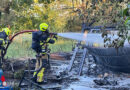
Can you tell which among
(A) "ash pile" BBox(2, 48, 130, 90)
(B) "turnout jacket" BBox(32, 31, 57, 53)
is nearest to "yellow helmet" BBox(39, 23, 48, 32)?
(B) "turnout jacket" BBox(32, 31, 57, 53)

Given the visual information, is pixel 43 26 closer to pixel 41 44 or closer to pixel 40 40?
pixel 40 40

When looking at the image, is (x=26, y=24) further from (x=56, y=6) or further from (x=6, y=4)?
(x=56, y=6)

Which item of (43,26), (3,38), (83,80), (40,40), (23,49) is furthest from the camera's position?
(23,49)

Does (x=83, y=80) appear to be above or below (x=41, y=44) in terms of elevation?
below

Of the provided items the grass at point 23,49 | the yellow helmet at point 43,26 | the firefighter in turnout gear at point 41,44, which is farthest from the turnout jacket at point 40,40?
the grass at point 23,49

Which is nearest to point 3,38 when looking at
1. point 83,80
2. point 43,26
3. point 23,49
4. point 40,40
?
point 40,40

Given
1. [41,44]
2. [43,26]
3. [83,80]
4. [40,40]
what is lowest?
[83,80]

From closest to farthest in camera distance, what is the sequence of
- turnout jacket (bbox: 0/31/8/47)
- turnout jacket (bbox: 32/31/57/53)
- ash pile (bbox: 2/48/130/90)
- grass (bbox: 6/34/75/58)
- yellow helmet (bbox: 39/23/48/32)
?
1. ash pile (bbox: 2/48/130/90)
2. yellow helmet (bbox: 39/23/48/32)
3. turnout jacket (bbox: 32/31/57/53)
4. turnout jacket (bbox: 0/31/8/47)
5. grass (bbox: 6/34/75/58)

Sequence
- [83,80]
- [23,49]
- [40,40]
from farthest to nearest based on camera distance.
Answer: [23,49] < [83,80] < [40,40]

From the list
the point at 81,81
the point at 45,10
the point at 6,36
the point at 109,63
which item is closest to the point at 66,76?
the point at 81,81

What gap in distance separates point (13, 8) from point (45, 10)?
4.11 m

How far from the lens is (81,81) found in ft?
28.7

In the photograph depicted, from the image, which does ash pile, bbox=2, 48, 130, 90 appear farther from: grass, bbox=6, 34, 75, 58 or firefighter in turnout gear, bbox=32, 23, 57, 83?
grass, bbox=6, 34, 75, 58

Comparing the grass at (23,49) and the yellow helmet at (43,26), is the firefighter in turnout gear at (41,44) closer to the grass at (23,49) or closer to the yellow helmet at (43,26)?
the yellow helmet at (43,26)
